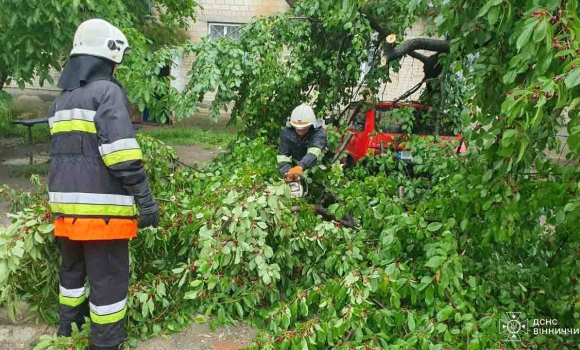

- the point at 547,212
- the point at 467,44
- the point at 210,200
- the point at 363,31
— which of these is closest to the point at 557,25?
the point at 467,44

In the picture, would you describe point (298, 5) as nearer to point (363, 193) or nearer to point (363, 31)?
point (363, 31)

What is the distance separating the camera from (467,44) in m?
2.61

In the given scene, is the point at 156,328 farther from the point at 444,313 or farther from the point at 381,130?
the point at 381,130

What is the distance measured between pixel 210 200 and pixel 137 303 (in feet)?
2.88

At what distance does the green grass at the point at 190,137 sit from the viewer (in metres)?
10.9

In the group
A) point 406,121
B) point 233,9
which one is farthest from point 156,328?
point 233,9

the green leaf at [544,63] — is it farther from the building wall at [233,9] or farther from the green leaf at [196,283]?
the building wall at [233,9]

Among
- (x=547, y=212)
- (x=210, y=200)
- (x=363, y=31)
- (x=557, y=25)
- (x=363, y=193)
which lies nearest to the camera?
(x=557, y=25)

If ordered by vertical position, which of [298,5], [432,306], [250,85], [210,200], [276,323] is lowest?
[276,323]

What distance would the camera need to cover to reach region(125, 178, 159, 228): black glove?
2492 mm

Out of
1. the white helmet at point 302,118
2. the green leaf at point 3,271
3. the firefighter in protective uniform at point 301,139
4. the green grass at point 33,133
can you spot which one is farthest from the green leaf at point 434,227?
the green grass at point 33,133

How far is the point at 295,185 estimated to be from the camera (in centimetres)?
383

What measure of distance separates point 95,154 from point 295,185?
1748 millimetres

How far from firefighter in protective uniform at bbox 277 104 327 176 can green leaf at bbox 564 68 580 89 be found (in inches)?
110
